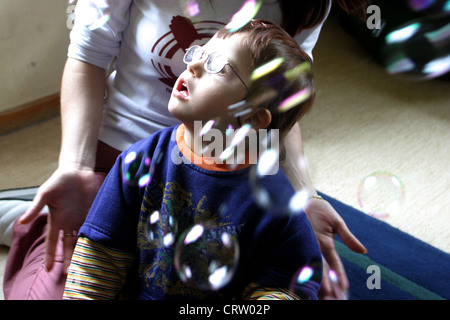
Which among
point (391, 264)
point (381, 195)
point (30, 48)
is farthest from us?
point (30, 48)

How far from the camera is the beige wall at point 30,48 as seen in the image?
1.59 metres

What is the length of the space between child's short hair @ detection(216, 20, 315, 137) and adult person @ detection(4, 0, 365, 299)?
17 centimetres

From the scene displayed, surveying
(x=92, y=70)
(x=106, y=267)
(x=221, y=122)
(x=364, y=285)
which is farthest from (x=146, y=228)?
(x=364, y=285)

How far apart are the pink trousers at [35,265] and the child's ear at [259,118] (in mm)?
342

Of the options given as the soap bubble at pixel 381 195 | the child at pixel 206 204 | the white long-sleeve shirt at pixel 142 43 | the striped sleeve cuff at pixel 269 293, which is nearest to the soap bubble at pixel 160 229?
the child at pixel 206 204

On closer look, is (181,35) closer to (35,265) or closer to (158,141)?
(158,141)

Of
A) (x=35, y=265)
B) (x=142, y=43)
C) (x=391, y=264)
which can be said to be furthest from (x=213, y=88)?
(x=391, y=264)

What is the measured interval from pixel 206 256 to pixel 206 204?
8cm

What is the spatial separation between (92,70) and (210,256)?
429mm

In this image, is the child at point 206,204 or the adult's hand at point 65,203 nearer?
the child at point 206,204

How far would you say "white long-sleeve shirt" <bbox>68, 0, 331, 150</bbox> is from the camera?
0.86m

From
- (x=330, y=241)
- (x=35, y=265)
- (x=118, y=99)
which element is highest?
(x=118, y=99)

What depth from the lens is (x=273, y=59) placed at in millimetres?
675

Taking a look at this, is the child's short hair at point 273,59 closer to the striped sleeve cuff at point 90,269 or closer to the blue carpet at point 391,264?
the striped sleeve cuff at point 90,269
